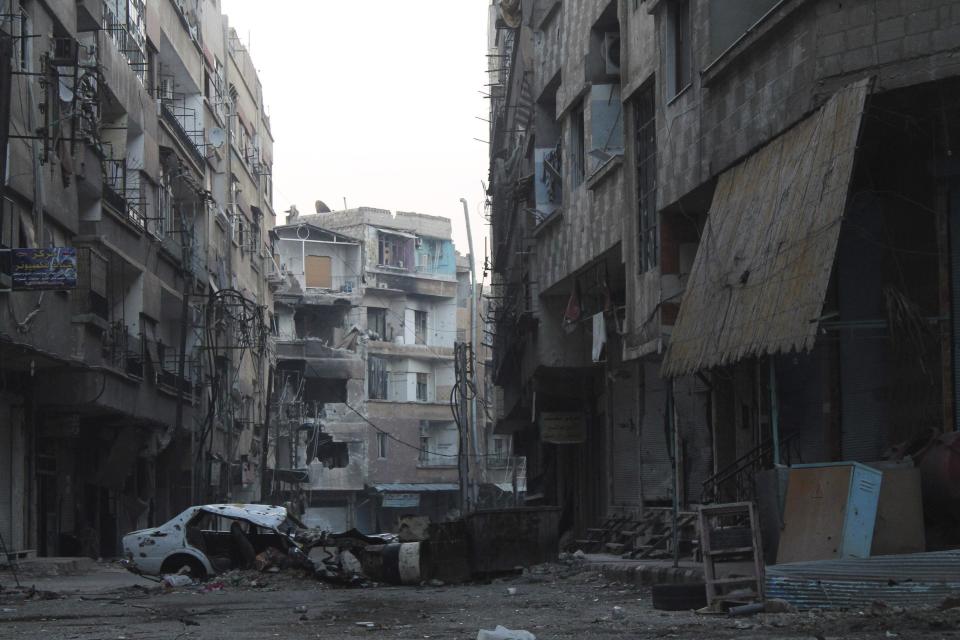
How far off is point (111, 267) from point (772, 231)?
20.6m

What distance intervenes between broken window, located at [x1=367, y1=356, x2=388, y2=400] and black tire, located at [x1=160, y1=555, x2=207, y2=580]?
49.7m

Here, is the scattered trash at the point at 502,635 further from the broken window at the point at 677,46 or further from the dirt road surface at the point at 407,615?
the broken window at the point at 677,46

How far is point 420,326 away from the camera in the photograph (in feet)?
249

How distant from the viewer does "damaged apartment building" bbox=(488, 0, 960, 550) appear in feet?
40.6

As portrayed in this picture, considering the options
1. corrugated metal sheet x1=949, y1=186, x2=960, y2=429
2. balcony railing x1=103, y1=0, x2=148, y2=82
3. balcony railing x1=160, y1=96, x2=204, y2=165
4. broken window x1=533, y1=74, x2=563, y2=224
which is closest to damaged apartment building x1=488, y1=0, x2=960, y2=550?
corrugated metal sheet x1=949, y1=186, x2=960, y2=429

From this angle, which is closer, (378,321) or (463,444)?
(463,444)

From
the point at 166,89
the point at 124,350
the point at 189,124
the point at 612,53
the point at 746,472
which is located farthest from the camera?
the point at 189,124

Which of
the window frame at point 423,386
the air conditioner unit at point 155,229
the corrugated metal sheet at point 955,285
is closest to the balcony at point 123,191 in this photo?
the air conditioner unit at point 155,229

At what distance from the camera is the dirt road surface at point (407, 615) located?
9.67m

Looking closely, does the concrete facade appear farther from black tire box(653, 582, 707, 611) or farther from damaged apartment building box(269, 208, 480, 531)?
black tire box(653, 582, 707, 611)

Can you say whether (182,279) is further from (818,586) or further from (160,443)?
(818,586)

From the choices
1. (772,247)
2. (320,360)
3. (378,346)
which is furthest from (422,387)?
(772,247)

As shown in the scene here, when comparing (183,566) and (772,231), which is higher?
(772,231)

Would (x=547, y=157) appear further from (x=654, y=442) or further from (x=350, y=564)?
(x=350, y=564)
